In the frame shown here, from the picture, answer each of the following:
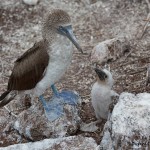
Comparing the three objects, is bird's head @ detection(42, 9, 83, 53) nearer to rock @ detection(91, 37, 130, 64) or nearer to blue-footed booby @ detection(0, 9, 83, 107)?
blue-footed booby @ detection(0, 9, 83, 107)

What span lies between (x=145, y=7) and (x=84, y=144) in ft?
12.0

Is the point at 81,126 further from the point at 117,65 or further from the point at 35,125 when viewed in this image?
the point at 117,65

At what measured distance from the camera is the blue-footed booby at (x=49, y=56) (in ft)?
16.0

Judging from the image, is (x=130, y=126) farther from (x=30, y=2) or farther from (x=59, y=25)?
(x=30, y=2)

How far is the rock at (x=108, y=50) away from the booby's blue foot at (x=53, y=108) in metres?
1.44

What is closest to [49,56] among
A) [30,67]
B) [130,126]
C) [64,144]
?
[30,67]

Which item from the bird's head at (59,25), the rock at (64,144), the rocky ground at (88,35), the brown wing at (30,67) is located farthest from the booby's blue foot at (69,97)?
the bird's head at (59,25)

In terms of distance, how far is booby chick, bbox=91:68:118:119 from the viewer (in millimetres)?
5312

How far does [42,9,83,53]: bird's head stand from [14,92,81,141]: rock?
89 cm

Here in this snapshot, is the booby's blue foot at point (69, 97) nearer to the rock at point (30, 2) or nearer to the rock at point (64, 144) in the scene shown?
the rock at point (64, 144)

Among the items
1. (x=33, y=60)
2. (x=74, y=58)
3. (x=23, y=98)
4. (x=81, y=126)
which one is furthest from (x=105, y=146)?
(x=74, y=58)

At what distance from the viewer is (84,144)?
4.80m

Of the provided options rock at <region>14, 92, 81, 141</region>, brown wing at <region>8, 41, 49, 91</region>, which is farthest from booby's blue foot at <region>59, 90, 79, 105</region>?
brown wing at <region>8, 41, 49, 91</region>

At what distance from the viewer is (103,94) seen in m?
5.30
